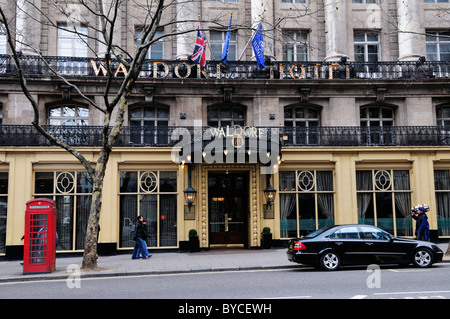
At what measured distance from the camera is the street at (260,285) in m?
9.51

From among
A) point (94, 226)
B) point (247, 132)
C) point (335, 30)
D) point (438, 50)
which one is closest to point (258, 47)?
point (247, 132)

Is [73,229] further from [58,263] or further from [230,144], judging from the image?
[230,144]

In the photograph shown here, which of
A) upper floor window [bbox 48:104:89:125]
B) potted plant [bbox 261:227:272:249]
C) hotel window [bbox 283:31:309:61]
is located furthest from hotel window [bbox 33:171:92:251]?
hotel window [bbox 283:31:309:61]

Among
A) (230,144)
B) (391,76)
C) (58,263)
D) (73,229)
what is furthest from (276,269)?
(391,76)

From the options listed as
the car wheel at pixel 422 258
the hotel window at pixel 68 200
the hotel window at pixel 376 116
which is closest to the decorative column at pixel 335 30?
the hotel window at pixel 376 116

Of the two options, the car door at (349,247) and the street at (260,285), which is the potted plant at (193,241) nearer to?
the street at (260,285)

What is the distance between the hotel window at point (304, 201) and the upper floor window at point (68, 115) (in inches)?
407

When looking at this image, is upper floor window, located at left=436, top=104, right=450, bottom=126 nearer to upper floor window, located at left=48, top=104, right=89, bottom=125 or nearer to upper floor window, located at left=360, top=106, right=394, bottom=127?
upper floor window, located at left=360, top=106, right=394, bottom=127

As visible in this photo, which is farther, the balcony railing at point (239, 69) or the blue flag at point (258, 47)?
the balcony railing at point (239, 69)

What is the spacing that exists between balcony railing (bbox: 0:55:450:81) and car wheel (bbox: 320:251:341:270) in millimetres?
10811

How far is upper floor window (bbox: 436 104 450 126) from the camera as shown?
23.3 metres

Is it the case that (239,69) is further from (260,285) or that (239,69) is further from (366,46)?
(260,285)
